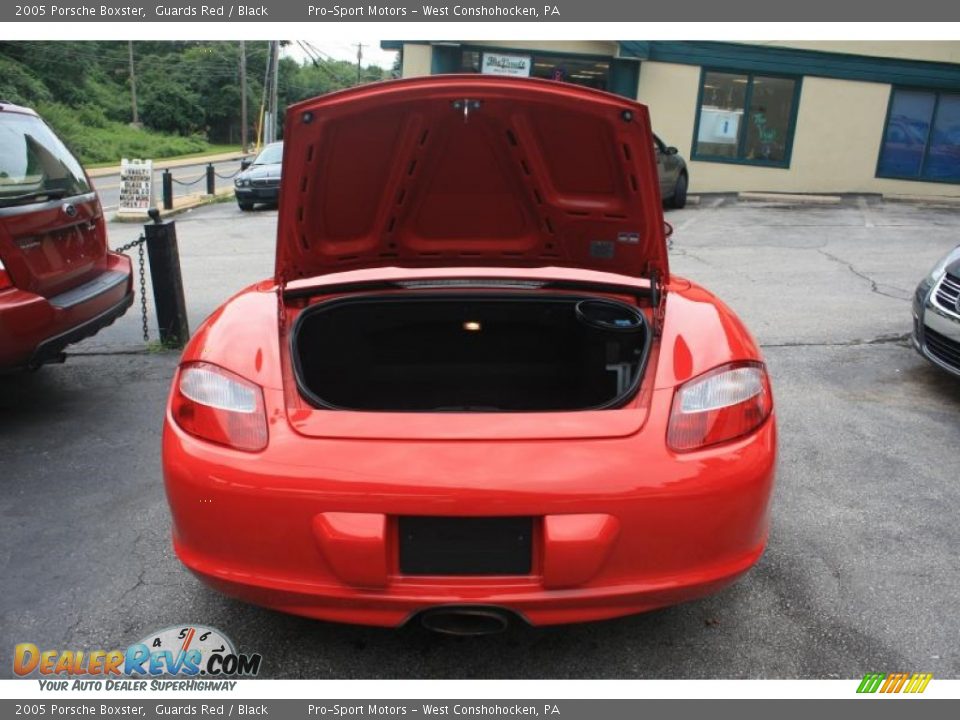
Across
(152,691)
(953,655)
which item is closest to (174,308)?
(152,691)

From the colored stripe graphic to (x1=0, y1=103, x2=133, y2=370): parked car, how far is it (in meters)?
3.90

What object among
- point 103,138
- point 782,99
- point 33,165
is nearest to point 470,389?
point 33,165

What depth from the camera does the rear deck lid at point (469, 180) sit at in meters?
2.36

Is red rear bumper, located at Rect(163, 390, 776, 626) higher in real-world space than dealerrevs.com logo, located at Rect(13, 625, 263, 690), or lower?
higher

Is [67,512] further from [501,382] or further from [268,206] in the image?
[268,206]

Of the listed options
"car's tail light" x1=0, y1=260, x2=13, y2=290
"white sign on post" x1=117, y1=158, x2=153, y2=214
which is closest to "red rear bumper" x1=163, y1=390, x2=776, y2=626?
"car's tail light" x1=0, y1=260, x2=13, y2=290

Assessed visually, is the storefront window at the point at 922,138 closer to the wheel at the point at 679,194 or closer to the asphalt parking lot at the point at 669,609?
the wheel at the point at 679,194

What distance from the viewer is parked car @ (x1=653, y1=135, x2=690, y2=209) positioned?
1343cm

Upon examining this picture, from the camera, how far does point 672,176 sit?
14.1m

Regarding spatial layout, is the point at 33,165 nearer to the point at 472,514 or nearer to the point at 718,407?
the point at 472,514

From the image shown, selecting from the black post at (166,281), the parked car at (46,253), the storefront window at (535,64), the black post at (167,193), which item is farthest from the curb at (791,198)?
the parked car at (46,253)

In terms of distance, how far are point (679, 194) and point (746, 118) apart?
2.86m

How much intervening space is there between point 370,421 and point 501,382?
1.05 metres

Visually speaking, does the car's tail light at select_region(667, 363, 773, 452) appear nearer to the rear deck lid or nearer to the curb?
the rear deck lid
